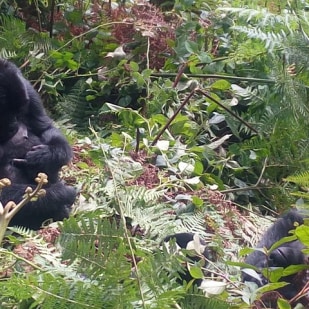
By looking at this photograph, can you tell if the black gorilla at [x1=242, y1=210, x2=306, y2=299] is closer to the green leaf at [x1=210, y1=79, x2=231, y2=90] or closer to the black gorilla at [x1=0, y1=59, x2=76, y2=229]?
the black gorilla at [x1=0, y1=59, x2=76, y2=229]

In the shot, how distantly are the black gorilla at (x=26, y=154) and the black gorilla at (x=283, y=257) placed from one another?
50cm

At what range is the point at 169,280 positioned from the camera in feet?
3.08

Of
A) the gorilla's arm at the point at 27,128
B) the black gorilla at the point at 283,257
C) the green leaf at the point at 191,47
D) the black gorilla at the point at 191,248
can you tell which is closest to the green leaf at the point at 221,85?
the green leaf at the point at 191,47

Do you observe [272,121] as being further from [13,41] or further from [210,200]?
[13,41]

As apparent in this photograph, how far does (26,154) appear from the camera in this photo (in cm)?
196

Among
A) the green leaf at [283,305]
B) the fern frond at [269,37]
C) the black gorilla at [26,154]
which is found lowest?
the black gorilla at [26,154]

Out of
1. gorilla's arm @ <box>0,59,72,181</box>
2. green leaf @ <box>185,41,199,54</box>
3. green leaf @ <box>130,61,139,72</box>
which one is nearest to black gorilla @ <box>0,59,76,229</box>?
gorilla's arm @ <box>0,59,72,181</box>

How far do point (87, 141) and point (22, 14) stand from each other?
96 cm

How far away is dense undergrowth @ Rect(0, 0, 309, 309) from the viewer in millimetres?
947

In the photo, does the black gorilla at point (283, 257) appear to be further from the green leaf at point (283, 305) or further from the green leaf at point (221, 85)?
the green leaf at point (221, 85)

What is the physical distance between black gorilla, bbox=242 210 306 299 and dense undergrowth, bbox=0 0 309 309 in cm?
5

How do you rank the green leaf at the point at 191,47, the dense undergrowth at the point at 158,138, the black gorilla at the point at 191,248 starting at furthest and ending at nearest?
the green leaf at the point at 191,47
the black gorilla at the point at 191,248
the dense undergrowth at the point at 158,138

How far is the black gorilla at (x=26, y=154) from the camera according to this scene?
5.87 feet

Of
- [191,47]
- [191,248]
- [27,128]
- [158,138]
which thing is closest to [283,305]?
[191,248]
